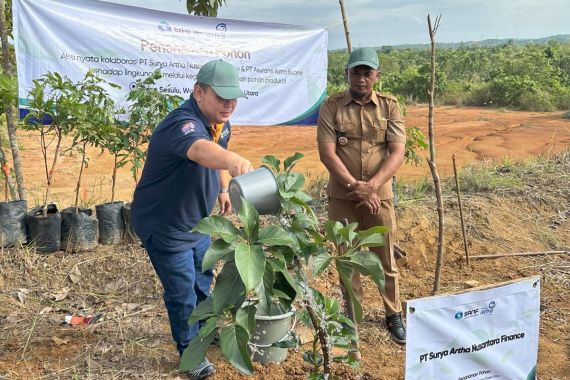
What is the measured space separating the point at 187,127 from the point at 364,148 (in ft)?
4.15

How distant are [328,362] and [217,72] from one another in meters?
1.12

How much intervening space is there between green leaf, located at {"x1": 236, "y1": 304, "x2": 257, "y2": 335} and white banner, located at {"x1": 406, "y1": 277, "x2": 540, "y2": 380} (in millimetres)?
501

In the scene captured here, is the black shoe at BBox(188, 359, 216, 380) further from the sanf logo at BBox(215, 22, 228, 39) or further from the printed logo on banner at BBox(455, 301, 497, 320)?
the sanf logo at BBox(215, 22, 228, 39)

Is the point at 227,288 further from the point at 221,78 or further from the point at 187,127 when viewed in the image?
the point at 221,78

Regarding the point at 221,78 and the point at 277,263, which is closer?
the point at 277,263

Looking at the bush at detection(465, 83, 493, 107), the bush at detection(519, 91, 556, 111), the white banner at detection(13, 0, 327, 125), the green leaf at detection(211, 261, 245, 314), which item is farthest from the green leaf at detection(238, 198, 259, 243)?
the bush at detection(465, 83, 493, 107)

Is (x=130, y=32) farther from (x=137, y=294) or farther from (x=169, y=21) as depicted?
(x=137, y=294)

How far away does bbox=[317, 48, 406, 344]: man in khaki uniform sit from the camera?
9.48 feet

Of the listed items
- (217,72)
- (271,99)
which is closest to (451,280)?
(271,99)

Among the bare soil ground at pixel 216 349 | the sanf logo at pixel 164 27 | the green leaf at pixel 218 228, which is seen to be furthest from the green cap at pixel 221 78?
the sanf logo at pixel 164 27

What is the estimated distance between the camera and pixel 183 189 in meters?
2.27

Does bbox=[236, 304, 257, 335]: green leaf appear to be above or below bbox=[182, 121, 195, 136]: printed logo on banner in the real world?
below

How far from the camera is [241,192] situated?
155 cm

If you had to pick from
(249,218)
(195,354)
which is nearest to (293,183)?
(249,218)
